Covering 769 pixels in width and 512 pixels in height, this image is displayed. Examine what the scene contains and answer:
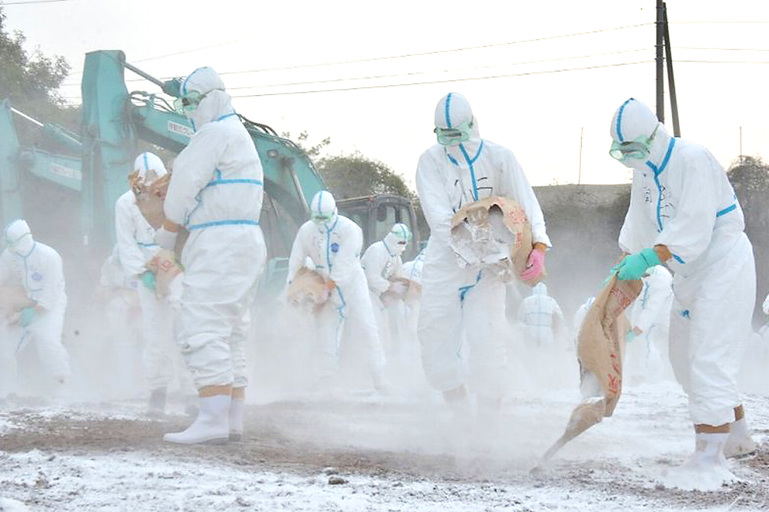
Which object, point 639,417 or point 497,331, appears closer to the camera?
point 497,331

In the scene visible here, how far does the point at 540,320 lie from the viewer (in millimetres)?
14250

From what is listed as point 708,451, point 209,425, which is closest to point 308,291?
point 209,425

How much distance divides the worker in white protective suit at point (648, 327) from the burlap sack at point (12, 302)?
6.57 meters

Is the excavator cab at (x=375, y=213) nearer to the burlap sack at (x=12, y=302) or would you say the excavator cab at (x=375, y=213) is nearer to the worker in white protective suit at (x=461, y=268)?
the burlap sack at (x=12, y=302)

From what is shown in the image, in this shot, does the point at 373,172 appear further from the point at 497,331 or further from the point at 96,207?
the point at 497,331

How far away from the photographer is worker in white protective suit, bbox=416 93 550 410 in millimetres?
7543

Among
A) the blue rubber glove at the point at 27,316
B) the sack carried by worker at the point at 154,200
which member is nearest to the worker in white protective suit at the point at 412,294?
the blue rubber glove at the point at 27,316

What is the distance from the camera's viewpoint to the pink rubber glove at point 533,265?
746cm

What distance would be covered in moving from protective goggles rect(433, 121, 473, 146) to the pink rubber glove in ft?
2.96

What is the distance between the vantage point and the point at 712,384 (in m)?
6.13

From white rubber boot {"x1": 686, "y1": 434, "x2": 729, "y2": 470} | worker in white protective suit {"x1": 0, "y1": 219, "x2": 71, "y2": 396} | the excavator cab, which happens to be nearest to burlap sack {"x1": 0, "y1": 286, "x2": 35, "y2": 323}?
worker in white protective suit {"x1": 0, "y1": 219, "x2": 71, "y2": 396}

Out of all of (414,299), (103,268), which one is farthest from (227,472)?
(414,299)

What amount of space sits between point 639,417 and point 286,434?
3.12 metres

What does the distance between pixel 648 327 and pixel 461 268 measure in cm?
592
